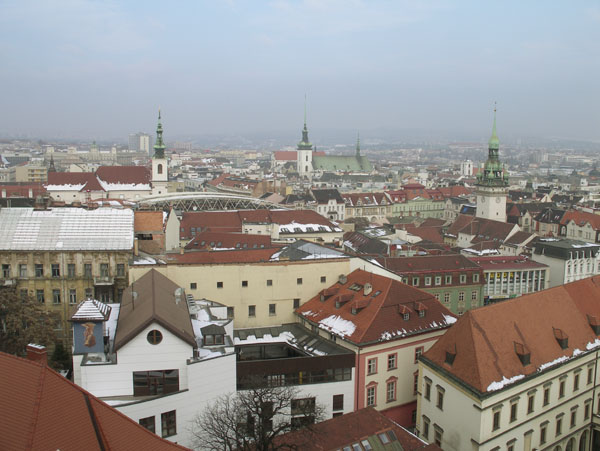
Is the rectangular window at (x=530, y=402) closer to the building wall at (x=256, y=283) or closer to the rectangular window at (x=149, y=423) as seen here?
the building wall at (x=256, y=283)

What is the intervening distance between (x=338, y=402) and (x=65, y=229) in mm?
24907

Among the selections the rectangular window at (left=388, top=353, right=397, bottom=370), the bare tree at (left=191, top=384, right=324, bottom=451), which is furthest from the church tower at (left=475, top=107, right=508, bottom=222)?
the bare tree at (left=191, top=384, right=324, bottom=451)

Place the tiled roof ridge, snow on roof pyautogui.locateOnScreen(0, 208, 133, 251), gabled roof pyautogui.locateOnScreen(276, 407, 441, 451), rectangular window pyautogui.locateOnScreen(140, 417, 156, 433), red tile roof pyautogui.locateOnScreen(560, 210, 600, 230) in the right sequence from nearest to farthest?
the tiled roof ridge < gabled roof pyautogui.locateOnScreen(276, 407, 441, 451) < rectangular window pyautogui.locateOnScreen(140, 417, 156, 433) < snow on roof pyautogui.locateOnScreen(0, 208, 133, 251) < red tile roof pyautogui.locateOnScreen(560, 210, 600, 230)

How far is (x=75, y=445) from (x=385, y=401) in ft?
77.5

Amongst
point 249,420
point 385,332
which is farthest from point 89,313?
point 385,332

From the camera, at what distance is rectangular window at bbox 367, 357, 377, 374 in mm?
36197

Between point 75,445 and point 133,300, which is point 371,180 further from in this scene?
point 75,445

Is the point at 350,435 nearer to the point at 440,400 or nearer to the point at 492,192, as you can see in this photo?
the point at 440,400

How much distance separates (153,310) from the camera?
3005 centimetres

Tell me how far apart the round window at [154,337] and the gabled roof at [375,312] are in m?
12.4

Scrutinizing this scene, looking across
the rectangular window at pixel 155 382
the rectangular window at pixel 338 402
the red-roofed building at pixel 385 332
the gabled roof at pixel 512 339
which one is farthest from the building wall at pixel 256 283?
the gabled roof at pixel 512 339

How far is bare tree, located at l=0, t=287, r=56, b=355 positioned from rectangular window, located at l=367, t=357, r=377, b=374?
21.4 metres

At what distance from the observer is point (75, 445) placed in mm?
17328

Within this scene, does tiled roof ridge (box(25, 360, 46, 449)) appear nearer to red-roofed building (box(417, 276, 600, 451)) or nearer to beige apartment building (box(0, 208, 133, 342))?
red-roofed building (box(417, 276, 600, 451))
